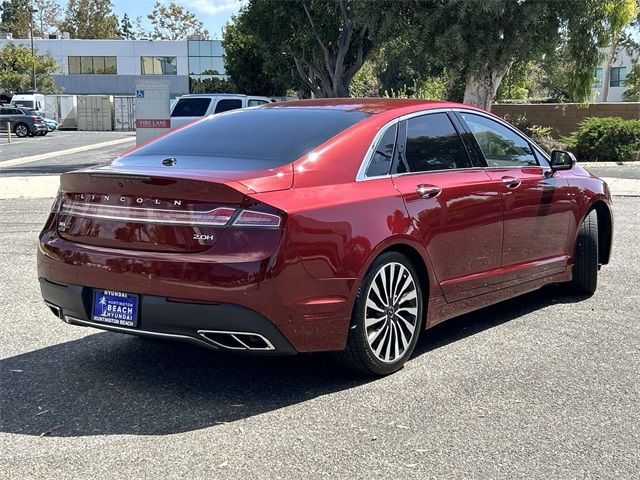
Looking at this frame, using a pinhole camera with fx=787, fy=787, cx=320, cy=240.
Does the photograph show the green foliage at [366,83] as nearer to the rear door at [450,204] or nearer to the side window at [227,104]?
the side window at [227,104]

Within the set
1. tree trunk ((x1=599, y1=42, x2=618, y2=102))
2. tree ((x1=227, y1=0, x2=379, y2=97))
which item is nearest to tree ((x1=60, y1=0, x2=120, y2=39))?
tree trunk ((x1=599, y1=42, x2=618, y2=102))

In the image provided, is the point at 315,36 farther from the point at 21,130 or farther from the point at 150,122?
the point at 21,130

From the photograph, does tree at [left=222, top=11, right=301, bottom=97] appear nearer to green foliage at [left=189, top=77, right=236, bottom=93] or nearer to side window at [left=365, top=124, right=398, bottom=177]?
green foliage at [left=189, top=77, right=236, bottom=93]

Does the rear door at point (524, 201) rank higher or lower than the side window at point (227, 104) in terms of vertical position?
lower

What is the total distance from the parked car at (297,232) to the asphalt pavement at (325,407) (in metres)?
0.33

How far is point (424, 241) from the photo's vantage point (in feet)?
15.8

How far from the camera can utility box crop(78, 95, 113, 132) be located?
56.6 m

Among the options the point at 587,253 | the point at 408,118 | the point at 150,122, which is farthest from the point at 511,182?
the point at 150,122

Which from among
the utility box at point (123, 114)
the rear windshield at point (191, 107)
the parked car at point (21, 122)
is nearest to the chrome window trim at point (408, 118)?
the rear windshield at point (191, 107)

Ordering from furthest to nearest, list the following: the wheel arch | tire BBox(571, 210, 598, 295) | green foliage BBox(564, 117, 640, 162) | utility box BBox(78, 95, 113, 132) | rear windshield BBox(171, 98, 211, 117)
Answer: utility box BBox(78, 95, 113, 132) < green foliage BBox(564, 117, 640, 162) < rear windshield BBox(171, 98, 211, 117) < the wheel arch < tire BBox(571, 210, 598, 295)

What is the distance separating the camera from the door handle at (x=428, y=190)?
4.86m

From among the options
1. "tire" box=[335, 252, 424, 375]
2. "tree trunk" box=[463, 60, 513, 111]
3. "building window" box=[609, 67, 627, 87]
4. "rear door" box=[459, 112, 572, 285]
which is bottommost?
"tire" box=[335, 252, 424, 375]

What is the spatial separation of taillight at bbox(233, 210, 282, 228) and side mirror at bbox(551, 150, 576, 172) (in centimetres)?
303

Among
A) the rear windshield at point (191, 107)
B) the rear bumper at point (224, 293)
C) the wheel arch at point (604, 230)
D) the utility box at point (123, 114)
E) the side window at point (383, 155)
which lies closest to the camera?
the rear bumper at point (224, 293)
